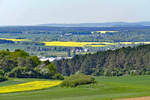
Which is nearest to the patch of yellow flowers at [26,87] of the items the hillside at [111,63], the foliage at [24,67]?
the foliage at [24,67]

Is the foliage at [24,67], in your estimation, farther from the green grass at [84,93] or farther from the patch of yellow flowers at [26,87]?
the green grass at [84,93]

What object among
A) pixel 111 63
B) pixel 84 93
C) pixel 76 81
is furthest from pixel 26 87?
pixel 111 63

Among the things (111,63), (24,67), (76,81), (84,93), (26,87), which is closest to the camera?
(84,93)

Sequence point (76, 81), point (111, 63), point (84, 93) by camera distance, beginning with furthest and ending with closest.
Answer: point (111, 63) → point (76, 81) → point (84, 93)

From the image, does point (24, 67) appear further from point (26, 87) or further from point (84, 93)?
point (84, 93)

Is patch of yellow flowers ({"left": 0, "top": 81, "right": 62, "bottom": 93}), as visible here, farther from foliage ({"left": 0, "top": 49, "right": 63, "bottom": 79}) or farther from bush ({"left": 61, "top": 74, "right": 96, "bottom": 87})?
foliage ({"left": 0, "top": 49, "right": 63, "bottom": 79})

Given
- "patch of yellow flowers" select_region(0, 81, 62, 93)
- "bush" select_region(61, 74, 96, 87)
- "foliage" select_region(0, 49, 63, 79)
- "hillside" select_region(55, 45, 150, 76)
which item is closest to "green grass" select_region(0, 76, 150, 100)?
"bush" select_region(61, 74, 96, 87)

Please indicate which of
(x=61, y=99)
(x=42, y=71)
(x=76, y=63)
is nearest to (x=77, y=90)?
(x=61, y=99)

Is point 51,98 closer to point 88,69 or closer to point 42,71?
point 42,71

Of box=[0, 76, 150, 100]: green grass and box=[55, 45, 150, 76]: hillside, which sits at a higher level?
box=[0, 76, 150, 100]: green grass
